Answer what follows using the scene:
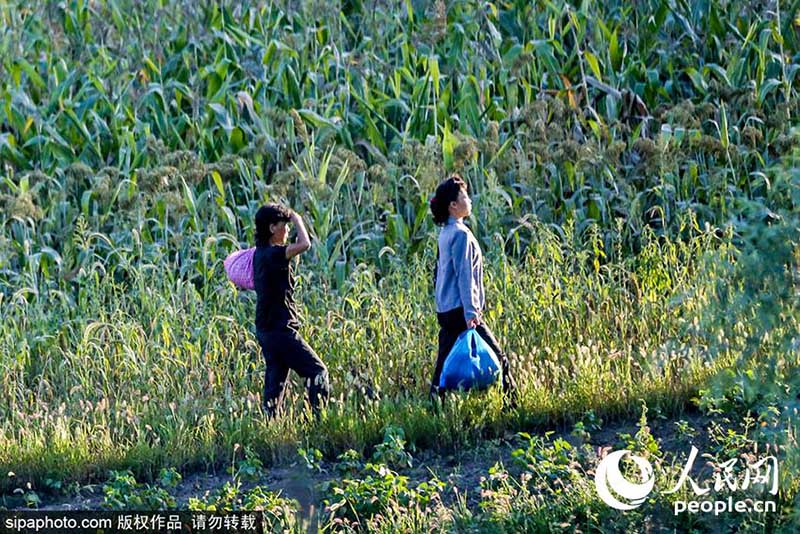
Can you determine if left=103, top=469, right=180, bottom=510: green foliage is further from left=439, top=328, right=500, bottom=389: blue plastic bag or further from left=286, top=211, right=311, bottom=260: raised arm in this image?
left=439, top=328, right=500, bottom=389: blue plastic bag

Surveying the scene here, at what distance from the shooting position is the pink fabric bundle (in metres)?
7.73

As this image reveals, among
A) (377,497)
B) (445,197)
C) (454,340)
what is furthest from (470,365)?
(377,497)

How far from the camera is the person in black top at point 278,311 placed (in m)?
7.57

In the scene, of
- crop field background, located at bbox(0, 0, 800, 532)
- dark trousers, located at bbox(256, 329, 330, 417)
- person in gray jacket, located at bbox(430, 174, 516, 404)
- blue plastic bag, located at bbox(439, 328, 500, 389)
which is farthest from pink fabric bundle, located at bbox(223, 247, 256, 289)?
blue plastic bag, located at bbox(439, 328, 500, 389)

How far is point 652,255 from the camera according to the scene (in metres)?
8.87

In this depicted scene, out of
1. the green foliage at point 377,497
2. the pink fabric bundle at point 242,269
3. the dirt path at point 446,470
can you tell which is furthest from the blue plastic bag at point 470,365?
the pink fabric bundle at point 242,269

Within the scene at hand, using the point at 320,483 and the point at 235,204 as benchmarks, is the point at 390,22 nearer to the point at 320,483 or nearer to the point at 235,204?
the point at 235,204

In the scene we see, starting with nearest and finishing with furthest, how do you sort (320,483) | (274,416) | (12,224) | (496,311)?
1. (320,483)
2. (274,416)
3. (496,311)
4. (12,224)

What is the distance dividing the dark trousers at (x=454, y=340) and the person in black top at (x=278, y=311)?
710mm

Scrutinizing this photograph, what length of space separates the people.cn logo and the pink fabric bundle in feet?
8.68

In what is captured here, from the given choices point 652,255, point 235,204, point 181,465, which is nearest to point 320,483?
point 181,465

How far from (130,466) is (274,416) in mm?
969

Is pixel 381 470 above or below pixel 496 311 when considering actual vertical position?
below

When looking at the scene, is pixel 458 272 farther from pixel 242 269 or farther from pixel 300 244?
pixel 242 269
